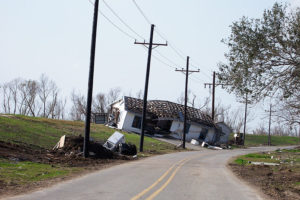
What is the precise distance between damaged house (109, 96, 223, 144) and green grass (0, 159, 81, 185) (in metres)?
35.4

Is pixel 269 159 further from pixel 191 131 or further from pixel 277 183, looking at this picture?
pixel 191 131

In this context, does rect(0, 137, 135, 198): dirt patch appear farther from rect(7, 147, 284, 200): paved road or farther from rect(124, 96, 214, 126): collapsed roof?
rect(124, 96, 214, 126): collapsed roof

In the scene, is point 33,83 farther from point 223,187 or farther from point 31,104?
point 223,187

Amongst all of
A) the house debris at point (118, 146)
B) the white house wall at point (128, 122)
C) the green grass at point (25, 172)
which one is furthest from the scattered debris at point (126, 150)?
the white house wall at point (128, 122)

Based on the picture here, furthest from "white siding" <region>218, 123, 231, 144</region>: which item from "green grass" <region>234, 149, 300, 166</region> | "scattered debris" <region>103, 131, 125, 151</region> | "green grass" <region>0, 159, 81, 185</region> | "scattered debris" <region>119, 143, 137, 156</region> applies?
"green grass" <region>0, 159, 81, 185</region>

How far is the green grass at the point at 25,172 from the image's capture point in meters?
12.2

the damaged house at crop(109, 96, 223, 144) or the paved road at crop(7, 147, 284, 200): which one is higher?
the damaged house at crop(109, 96, 223, 144)

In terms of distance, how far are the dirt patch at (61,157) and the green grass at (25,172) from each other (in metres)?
0.40

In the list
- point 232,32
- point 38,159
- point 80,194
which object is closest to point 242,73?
point 232,32

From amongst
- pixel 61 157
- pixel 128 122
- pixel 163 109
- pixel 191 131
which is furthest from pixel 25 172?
pixel 191 131

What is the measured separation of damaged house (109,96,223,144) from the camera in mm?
52125

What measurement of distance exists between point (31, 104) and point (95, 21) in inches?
2797

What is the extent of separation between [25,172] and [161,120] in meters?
44.3

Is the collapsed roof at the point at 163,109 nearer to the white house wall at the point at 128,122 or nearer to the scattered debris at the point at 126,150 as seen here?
the white house wall at the point at 128,122
